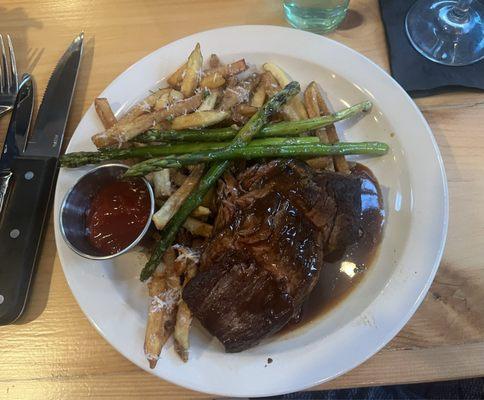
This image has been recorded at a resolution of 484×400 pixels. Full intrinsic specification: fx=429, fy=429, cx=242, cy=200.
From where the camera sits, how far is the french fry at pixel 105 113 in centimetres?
258

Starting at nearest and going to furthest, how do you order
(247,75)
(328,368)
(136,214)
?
1. (328,368)
2. (136,214)
3. (247,75)

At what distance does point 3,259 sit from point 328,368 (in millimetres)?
1839

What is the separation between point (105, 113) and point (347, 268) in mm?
1687

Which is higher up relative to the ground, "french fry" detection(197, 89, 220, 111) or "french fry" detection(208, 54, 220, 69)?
"french fry" detection(208, 54, 220, 69)

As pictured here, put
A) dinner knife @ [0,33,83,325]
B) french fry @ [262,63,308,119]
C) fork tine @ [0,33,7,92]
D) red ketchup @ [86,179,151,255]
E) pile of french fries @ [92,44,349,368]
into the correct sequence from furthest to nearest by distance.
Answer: fork tine @ [0,33,7,92], french fry @ [262,63,308,119], dinner knife @ [0,33,83,325], red ketchup @ [86,179,151,255], pile of french fries @ [92,44,349,368]

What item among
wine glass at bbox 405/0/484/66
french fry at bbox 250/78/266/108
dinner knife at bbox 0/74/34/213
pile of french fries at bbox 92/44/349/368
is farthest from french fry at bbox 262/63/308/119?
dinner knife at bbox 0/74/34/213

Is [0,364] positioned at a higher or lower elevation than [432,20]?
lower

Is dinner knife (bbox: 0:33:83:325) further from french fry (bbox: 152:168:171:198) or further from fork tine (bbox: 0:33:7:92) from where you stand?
french fry (bbox: 152:168:171:198)

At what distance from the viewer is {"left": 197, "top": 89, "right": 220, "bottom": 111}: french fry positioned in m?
2.49

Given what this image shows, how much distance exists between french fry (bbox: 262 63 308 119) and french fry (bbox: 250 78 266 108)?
4.2 inches

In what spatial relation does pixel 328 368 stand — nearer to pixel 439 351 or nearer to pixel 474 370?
pixel 439 351

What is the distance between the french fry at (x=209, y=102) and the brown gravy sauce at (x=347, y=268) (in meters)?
1.03

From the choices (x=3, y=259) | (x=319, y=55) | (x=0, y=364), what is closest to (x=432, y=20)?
(x=319, y=55)

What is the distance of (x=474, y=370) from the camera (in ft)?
6.84
